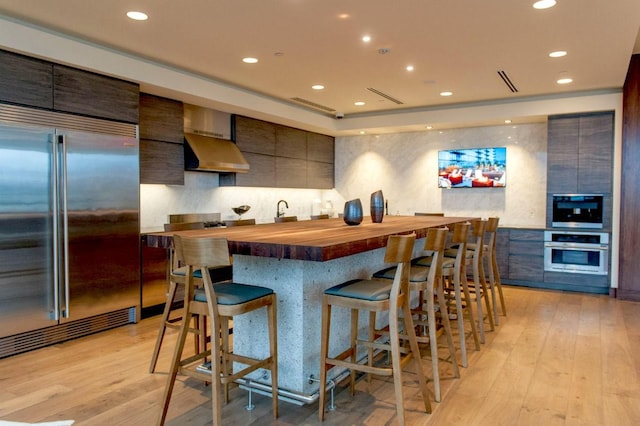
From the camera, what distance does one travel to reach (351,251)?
2.33 metres

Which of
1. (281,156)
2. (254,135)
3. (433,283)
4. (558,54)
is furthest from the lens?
(281,156)

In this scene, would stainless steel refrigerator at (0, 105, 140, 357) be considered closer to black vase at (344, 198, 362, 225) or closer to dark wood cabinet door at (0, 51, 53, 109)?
dark wood cabinet door at (0, 51, 53, 109)

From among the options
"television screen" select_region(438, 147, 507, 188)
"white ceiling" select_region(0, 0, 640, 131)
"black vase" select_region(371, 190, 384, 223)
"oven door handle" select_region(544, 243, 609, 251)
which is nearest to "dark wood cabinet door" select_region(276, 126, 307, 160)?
"white ceiling" select_region(0, 0, 640, 131)

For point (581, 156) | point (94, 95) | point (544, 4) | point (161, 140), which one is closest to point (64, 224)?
point (94, 95)

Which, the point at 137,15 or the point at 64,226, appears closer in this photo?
the point at 137,15

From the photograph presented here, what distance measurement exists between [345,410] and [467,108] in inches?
201

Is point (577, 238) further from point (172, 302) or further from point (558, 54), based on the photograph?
point (172, 302)

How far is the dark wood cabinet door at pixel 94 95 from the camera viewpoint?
3.81 metres

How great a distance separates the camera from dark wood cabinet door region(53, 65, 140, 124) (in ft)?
12.5

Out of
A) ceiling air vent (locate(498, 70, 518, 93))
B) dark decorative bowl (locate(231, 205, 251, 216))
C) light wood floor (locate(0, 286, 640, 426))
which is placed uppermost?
ceiling air vent (locate(498, 70, 518, 93))

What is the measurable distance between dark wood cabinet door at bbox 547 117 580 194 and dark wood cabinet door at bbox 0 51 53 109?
19.1 ft

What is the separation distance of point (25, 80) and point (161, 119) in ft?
5.02

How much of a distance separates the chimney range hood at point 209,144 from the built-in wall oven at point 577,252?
4.16m

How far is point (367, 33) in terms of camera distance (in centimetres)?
375
